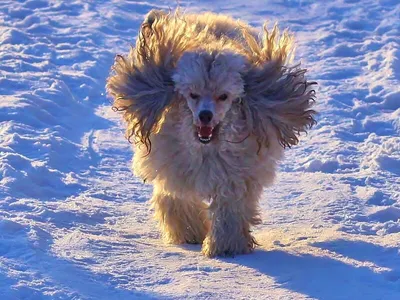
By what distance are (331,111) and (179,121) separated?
3.48 meters

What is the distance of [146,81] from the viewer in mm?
5832

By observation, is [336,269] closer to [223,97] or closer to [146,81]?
[223,97]

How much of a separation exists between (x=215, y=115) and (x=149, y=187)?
6.31 ft

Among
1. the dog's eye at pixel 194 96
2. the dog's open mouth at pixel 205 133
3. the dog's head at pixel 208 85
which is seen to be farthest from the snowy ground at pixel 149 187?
the dog's eye at pixel 194 96

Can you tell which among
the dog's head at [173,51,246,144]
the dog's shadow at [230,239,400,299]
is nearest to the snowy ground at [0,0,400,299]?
the dog's shadow at [230,239,400,299]

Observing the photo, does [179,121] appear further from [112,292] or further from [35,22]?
[35,22]

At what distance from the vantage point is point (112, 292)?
4.98 metres

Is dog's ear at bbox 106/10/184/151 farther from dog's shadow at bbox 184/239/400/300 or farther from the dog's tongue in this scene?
dog's shadow at bbox 184/239/400/300

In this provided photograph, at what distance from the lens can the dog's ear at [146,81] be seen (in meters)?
5.78

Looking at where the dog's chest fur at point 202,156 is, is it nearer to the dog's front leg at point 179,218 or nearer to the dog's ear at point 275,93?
the dog's ear at point 275,93


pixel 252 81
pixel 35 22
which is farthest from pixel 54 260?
pixel 35 22

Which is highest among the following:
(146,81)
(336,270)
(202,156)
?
(146,81)

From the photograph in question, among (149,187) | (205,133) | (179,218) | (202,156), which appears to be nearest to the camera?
(205,133)

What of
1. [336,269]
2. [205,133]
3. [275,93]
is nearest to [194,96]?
[205,133]
